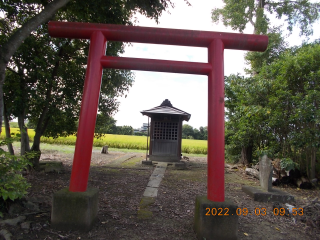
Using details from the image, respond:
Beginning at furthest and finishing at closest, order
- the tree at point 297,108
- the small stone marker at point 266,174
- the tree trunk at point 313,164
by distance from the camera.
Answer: the tree trunk at point 313,164
the tree at point 297,108
the small stone marker at point 266,174

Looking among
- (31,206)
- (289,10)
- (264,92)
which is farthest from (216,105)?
(289,10)

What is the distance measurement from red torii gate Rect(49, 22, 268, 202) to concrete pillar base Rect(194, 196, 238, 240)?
1.00ft

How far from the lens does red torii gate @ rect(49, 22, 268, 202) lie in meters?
2.98

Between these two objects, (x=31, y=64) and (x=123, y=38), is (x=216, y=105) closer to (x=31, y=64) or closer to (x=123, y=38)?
(x=123, y=38)

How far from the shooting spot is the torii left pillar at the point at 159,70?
9.01 feet

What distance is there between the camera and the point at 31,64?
5.55 m

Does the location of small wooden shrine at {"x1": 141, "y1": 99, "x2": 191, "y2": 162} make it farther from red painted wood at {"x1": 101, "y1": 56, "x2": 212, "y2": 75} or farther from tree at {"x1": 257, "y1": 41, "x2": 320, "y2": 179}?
red painted wood at {"x1": 101, "y1": 56, "x2": 212, "y2": 75}

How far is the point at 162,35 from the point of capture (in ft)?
10.8

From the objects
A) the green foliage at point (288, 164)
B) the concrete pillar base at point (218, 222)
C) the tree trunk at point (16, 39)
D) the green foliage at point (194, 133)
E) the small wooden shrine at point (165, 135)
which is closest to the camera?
the concrete pillar base at point (218, 222)

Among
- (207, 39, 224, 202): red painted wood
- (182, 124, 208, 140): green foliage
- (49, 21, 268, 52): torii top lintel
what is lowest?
(207, 39, 224, 202): red painted wood

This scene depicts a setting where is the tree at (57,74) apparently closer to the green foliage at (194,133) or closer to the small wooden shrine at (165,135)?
the small wooden shrine at (165,135)

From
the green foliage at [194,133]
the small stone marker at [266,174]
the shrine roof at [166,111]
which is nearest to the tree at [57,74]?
the shrine roof at [166,111]
